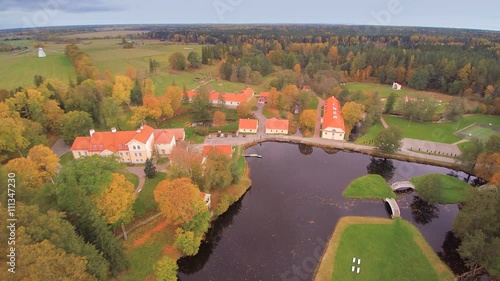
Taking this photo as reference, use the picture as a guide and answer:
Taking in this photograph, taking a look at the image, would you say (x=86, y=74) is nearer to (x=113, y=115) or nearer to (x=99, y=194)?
(x=113, y=115)

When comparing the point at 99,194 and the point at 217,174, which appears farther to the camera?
the point at 217,174

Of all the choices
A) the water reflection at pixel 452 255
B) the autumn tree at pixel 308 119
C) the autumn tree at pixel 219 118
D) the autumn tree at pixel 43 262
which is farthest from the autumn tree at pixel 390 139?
the autumn tree at pixel 43 262

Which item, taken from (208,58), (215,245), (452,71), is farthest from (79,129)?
(452,71)

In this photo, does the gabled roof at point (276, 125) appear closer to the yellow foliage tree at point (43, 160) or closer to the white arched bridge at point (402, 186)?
the white arched bridge at point (402, 186)

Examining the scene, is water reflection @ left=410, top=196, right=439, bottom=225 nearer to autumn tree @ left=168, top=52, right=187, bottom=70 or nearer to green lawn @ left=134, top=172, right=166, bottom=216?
green lawn @ left=134, top=172, right=166, bottom=216

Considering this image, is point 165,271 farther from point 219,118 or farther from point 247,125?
point 219,118

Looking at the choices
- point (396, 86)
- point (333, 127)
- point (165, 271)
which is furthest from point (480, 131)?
point (165, 271)
